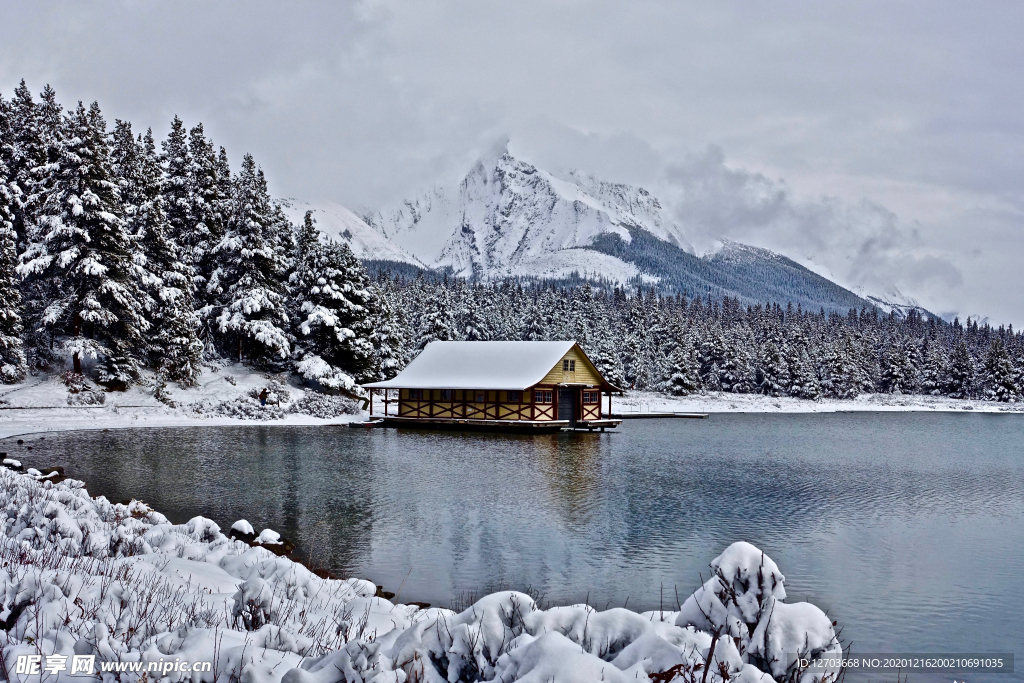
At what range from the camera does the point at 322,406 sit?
46375 millimetres

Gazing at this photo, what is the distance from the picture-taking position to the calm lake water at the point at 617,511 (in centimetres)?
1227

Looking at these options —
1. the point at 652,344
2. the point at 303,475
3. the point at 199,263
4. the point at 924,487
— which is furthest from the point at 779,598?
the point at 652,344

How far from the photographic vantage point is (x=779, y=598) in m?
5.08

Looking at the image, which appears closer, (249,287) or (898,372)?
(249,287)

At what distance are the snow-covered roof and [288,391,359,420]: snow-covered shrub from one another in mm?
3447

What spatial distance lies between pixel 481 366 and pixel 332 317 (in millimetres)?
11740

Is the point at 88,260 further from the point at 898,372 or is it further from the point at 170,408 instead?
the point at 898,372

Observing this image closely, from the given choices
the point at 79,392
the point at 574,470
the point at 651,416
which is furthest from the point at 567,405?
the point at 79,392

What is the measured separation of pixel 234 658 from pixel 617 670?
2.59 m

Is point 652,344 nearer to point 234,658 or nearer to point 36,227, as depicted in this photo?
point 36,227

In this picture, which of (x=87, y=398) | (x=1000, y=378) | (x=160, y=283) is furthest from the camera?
(x=1000, y=378)

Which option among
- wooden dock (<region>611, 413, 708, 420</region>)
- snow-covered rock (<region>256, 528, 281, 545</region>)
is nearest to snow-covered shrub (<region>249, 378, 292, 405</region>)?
wooden dock (<region>611, 413, 708, 420</region>)

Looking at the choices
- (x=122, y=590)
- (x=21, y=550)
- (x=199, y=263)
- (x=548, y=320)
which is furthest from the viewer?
(x=548, y=320)

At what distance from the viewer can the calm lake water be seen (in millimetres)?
12273
